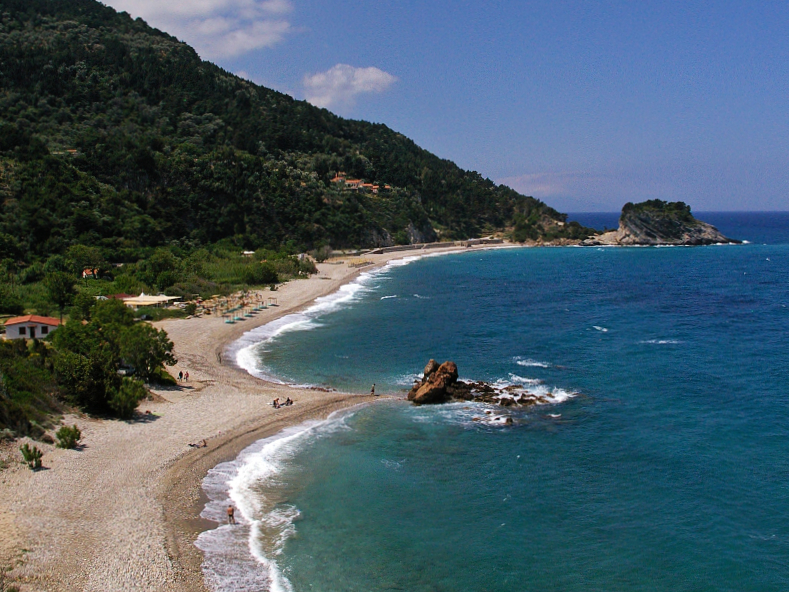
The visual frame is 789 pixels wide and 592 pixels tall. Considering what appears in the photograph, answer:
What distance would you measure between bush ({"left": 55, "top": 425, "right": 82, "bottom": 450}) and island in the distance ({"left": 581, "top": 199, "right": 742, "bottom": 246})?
14170cm

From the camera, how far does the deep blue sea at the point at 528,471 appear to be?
718 inches

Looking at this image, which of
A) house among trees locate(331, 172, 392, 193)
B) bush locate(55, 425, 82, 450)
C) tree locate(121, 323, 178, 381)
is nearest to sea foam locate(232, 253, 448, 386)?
tree locate(121, 323, 178, 381)

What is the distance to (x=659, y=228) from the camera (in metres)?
147

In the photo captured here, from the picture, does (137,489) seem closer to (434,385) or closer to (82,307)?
(434,385)

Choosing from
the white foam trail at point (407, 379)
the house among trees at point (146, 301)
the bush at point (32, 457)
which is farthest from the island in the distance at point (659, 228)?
the bush at point (32, 457)

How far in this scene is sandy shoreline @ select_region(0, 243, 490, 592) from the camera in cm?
1697

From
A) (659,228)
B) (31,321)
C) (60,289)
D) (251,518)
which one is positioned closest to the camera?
(251,518)

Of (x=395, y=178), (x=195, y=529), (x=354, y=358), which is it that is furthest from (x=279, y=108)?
(x=195, y=529)

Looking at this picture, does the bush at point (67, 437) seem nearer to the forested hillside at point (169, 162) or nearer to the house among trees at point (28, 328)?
the house among trees at point (28, 328)

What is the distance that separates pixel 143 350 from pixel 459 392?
17.4 metres

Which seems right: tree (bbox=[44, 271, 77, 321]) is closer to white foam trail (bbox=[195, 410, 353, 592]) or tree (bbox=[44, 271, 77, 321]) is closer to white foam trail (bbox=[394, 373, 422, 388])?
white foam trail (bbox=[394, 373, 422, 388])

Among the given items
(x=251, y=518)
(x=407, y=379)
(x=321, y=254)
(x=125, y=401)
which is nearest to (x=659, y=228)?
(x=321, y=254)

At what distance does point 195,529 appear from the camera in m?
19.8

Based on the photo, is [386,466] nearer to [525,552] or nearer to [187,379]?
[525,552]
